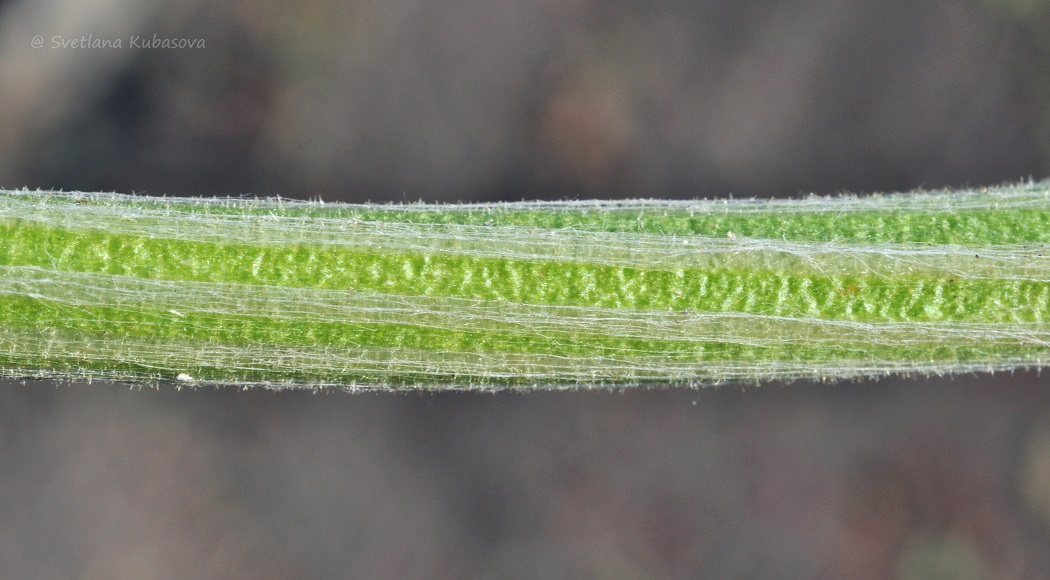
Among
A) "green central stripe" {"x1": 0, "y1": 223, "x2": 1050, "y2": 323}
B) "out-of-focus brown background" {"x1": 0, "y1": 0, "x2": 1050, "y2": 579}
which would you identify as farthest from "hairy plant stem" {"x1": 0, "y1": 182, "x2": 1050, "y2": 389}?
"out-of-focus brown background" {"x1": 0, "y1": 0, "x2": 1050, "y2": 579}

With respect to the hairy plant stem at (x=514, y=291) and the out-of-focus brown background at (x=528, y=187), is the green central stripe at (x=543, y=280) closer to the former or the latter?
the hairy plant stem at (x=514, y=291)

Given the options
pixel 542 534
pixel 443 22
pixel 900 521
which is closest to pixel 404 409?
pixel 542 534

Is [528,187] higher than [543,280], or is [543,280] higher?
[528,187]

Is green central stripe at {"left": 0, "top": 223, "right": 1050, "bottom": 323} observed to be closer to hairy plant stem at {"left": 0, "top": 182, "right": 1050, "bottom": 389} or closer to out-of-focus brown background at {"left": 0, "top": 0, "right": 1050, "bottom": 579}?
hairy plant stem at {"left": 0, "top": 182, "right": 1050, "bottom": 389}

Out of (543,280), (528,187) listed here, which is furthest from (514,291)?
(528,187)

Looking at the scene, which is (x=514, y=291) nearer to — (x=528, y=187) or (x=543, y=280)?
(x=543, y=280)

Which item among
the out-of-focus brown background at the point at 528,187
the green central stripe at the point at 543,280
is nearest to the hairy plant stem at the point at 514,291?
the green central stripe at the point at 543,280
